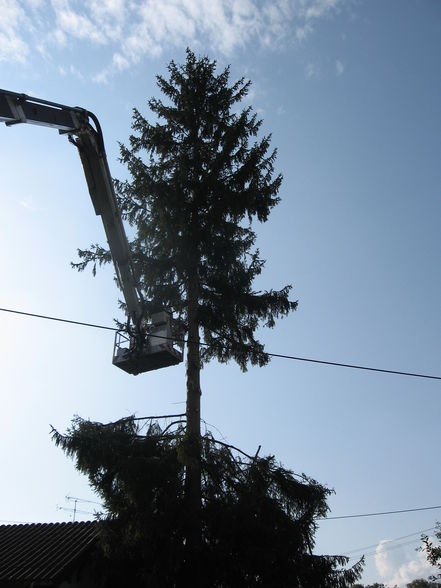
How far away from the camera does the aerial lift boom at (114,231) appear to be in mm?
11633

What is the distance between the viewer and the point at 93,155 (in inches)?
488

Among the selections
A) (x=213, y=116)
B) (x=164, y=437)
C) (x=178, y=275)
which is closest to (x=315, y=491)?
(x=164, y=437)

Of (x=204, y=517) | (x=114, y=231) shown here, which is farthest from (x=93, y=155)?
(x=204, y=517)

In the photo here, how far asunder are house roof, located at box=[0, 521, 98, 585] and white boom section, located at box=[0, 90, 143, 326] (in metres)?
6.03

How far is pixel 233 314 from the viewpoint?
15.3 meters

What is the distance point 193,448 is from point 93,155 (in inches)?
275

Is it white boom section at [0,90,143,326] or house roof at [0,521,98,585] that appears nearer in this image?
white boom section at [0,90,143,326]

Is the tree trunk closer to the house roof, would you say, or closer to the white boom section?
the white boom section

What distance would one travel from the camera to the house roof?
1312 centimetres

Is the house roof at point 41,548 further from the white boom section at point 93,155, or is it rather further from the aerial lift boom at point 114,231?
the white boom section at point 93,155

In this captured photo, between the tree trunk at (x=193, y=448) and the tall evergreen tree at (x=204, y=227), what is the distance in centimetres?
6

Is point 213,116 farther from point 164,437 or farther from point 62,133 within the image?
point 164,437

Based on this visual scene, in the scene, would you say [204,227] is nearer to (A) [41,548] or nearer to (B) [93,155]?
(B) [93,155]

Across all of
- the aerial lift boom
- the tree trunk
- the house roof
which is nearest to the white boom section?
the aerial lift boom
